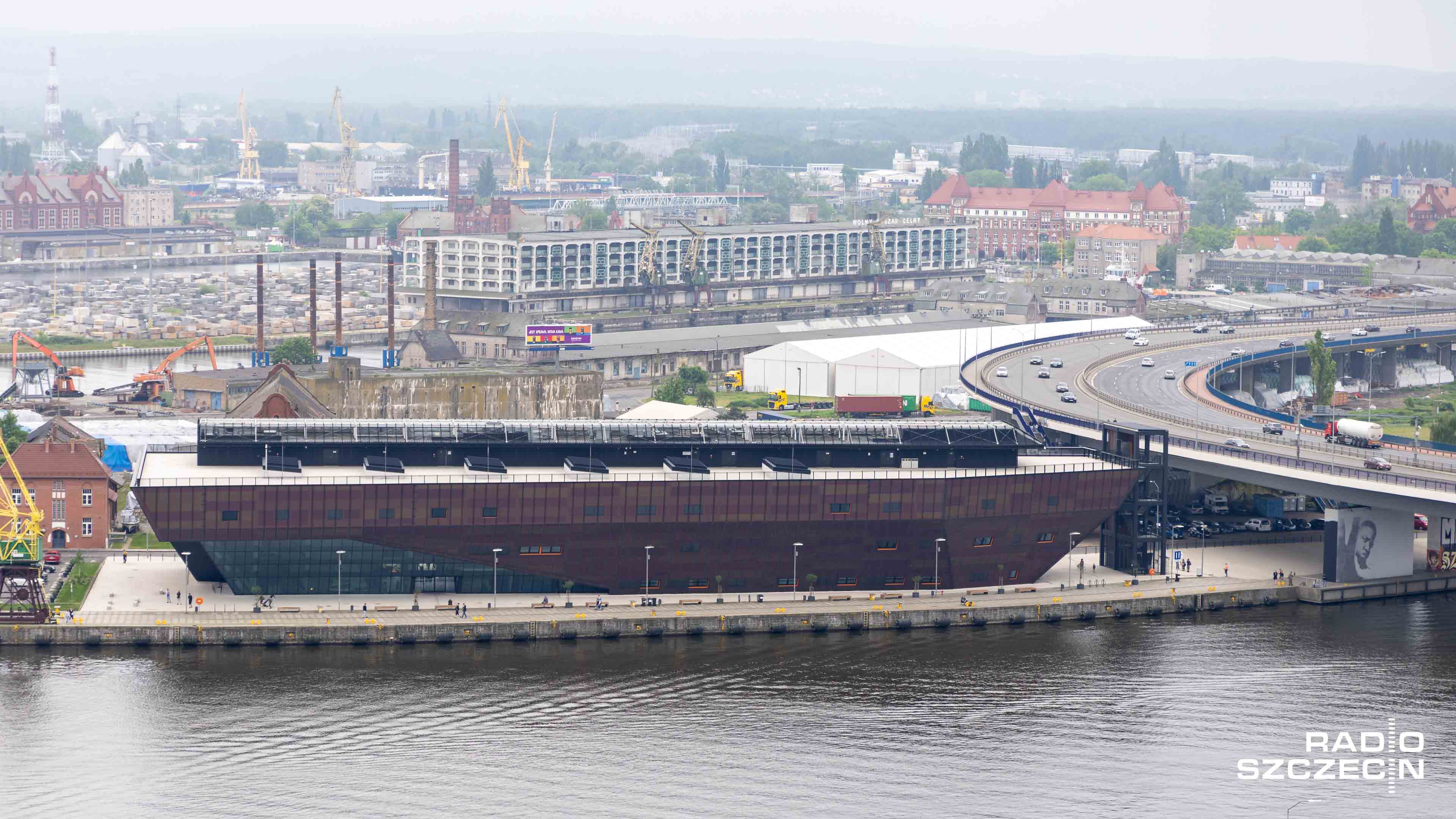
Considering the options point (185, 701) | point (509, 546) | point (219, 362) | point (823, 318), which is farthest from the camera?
point (823, 318)

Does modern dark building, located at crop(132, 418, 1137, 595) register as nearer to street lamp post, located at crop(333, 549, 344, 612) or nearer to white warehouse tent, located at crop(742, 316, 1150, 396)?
street lamp post, located at crop(333, 549, 344, 612)

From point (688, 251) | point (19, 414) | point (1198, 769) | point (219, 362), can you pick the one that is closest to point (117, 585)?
point (1198, 769)

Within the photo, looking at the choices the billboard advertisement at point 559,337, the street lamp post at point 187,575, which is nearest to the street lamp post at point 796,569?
the street lamp post at point 187,575

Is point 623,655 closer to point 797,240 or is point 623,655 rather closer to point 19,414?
point 19,414

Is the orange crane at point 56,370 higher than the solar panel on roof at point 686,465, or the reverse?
the solar panel on roof at point 686,465

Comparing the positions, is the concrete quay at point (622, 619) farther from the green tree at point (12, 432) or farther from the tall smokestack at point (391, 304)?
the tall smokestack at point (391, 304)

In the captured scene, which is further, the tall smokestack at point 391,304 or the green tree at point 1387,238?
the green tree at point 1387,238

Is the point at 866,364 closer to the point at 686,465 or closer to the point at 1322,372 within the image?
the point at 1322,372

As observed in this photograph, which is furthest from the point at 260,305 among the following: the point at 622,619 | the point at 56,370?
the point at 622,619
